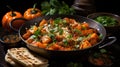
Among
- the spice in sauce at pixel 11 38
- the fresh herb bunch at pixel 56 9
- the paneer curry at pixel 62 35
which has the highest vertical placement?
the fresh herb bunch at pixel 56 9

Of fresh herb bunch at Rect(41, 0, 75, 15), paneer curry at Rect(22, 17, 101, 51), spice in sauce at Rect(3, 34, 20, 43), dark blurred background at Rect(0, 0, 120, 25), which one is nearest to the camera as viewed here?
paneer curry at Rect(22, 17, 101, 51)

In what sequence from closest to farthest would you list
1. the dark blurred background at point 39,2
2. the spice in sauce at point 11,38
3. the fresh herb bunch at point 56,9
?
the spice in sauce at point 11,38 → the fresh herb bunch at point 56,9 → the dark blurred background at point 39,2

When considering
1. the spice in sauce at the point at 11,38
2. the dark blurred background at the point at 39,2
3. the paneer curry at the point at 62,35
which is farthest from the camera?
the dark blurred background at the point at 39,2

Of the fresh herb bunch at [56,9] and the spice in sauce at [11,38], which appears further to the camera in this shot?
the fresh herb bunch at [56,9]

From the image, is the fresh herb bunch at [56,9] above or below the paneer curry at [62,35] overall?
above

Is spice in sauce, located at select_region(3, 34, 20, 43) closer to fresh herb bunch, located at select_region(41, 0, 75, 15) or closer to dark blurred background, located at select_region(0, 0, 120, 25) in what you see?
fresh herb bunch, located at select_region(41, 0, 75, 15)

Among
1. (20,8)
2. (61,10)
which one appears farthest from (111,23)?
(20,8)

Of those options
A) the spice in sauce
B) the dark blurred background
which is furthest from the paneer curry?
the dark blurred background

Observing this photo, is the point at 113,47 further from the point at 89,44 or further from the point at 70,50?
the point at 70,50

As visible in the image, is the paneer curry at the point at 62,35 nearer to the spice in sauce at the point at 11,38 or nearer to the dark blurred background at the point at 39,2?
the spice in sauce at the point at 11,38

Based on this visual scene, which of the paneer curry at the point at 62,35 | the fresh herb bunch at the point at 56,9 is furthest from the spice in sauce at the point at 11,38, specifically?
the fresh herb bunch at the point at 56,9

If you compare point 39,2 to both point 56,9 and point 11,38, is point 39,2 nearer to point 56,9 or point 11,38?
point 56,9

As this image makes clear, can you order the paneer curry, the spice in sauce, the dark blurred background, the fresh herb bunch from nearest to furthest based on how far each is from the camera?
the paneer curry → the spice in sauce → the fresh herb bunch → the dark blurred background

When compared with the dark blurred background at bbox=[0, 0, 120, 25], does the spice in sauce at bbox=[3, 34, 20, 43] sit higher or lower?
lower
